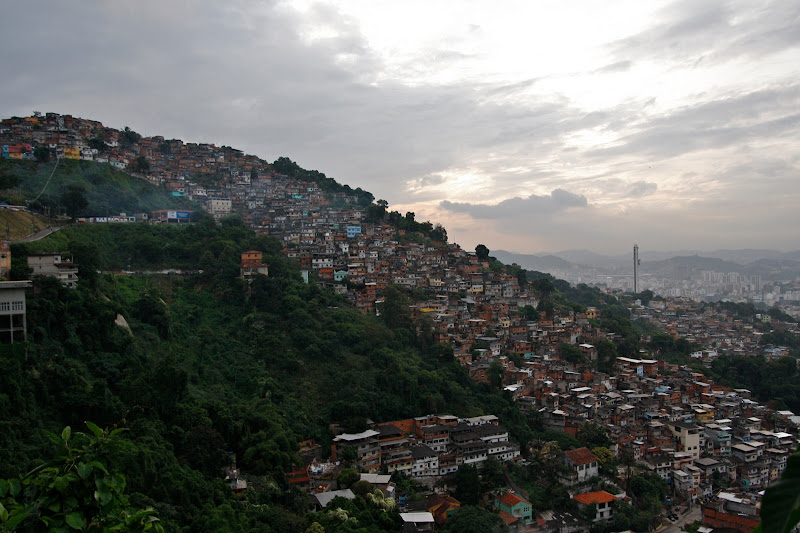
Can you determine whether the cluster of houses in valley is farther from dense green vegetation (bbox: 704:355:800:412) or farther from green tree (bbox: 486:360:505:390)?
dense green vegetation (bbox: 704:355:800:412)

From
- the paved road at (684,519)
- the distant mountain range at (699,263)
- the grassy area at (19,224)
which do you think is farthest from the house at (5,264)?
the distant mountain range at (699,263)

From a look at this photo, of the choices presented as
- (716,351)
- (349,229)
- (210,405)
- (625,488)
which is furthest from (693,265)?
(210,405)

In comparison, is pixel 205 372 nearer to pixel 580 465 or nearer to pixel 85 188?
pixel 580 465

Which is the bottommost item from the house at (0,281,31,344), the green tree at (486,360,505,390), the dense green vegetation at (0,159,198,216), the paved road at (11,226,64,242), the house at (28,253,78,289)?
the green tree at (486,360,505,390)

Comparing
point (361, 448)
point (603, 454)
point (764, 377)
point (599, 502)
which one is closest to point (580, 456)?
point (603, 454)

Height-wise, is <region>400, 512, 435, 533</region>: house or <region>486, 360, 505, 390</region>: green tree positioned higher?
<region>486, 360, 505, 390</region>: green tree

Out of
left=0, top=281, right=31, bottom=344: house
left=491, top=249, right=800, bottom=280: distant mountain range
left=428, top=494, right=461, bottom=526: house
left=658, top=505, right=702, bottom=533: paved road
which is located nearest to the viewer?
left=0, top=281, right=31, bottom=344: house

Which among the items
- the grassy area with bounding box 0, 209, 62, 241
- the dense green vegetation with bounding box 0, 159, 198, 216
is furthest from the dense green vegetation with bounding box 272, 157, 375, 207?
the grassy area with bounding box 0, 209, 62, 241
